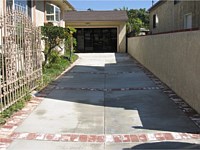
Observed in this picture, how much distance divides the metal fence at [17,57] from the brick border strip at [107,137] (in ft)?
4.77

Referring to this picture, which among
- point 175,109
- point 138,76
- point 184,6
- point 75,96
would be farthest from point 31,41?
point 184,6

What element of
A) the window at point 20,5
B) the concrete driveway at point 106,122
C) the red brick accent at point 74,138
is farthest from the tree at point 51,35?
the red brick accent at point 74,138

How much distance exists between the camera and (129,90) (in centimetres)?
1066

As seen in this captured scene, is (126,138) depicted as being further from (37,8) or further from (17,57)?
(37,8)

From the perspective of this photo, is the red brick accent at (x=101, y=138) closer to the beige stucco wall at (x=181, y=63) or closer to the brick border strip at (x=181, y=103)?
the brick border strip at (x=181, y=103)

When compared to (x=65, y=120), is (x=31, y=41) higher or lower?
higher

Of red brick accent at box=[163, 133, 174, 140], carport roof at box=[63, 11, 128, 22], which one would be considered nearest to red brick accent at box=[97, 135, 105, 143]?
red brick accent at box=[163, 133, 174, 140]

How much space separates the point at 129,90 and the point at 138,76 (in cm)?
360

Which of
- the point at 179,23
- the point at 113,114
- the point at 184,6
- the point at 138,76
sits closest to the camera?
the point at 113,114

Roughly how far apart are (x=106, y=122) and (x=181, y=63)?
11.4 ft

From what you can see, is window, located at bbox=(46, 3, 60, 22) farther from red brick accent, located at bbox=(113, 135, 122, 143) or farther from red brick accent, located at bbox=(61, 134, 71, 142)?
red brick accent, located at bbox=(113, 135, 122, 143)

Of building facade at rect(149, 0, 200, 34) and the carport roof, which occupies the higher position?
the carport roof

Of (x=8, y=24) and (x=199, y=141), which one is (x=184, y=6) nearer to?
(x=8, y=24)

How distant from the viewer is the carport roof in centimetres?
3303
